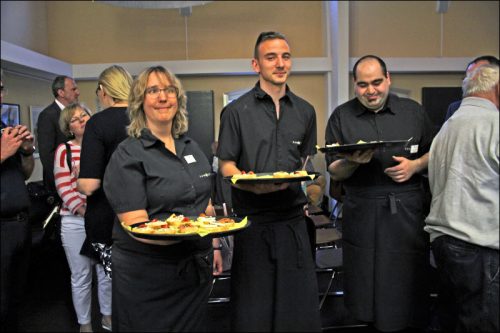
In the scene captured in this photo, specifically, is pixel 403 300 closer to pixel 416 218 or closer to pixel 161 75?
pixel 416 218

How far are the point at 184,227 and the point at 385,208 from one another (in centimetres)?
109

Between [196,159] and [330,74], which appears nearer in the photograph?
[196,159]

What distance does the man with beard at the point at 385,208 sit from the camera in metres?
2.25

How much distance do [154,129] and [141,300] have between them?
2.08 feet

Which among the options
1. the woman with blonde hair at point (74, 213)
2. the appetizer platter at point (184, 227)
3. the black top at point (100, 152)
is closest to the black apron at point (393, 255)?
the appetizer platter at point (184, 227)

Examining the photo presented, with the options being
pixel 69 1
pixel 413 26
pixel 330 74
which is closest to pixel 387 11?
pixel 413 26

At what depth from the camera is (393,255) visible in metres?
2.27

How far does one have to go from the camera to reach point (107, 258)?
2.34 metres

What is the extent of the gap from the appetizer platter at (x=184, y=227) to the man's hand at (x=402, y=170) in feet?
2.65

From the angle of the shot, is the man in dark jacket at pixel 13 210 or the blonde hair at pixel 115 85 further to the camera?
the blonde hair at pixel 115 85

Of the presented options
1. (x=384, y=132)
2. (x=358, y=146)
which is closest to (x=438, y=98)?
(x=384, y=132)

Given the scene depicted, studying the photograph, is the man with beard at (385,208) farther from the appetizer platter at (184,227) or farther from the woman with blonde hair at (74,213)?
the woman with blonde hair at (74,213)

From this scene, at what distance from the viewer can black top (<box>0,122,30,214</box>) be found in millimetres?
2170

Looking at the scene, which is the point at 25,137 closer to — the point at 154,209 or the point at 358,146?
the point at 154,209
